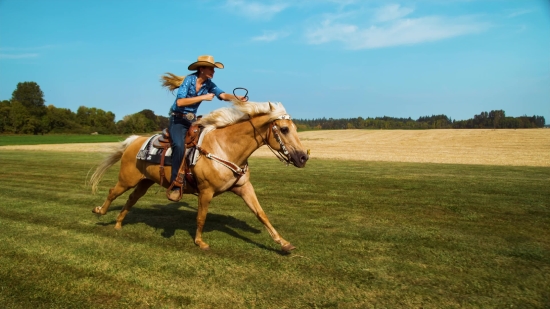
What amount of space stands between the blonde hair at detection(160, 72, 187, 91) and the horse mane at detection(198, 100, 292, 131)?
1070 millimetres

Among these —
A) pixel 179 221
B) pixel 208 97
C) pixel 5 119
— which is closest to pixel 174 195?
pixel 208 97

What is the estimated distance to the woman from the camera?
21.3 ft

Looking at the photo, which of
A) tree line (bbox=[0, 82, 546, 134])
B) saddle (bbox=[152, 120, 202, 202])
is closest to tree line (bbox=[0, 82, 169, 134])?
tree line (bbox=[0, 82, 546, 134])

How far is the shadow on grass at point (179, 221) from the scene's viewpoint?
7.50m

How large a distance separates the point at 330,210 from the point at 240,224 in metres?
2.55

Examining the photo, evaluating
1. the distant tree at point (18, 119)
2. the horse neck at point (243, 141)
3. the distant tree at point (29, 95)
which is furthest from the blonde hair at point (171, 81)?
the distant tree at point (29, 95)

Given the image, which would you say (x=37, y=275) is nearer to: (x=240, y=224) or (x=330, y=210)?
(x=240, y=224)

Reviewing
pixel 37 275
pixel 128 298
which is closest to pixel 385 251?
pixel 128 298

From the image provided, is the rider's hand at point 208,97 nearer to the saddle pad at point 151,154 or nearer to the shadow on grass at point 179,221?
the saddle pad at point 151,154

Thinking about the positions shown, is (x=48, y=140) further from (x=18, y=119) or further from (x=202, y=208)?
(x=202, y=208)

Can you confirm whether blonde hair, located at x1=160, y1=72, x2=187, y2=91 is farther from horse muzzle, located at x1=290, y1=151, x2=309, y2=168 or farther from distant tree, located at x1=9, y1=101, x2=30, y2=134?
distant tree, located at x1=9, y1=101, x2=30, y2=134

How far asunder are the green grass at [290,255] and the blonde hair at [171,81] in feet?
9.77

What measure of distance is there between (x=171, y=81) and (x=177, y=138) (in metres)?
1.50

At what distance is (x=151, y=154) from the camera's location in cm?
709
